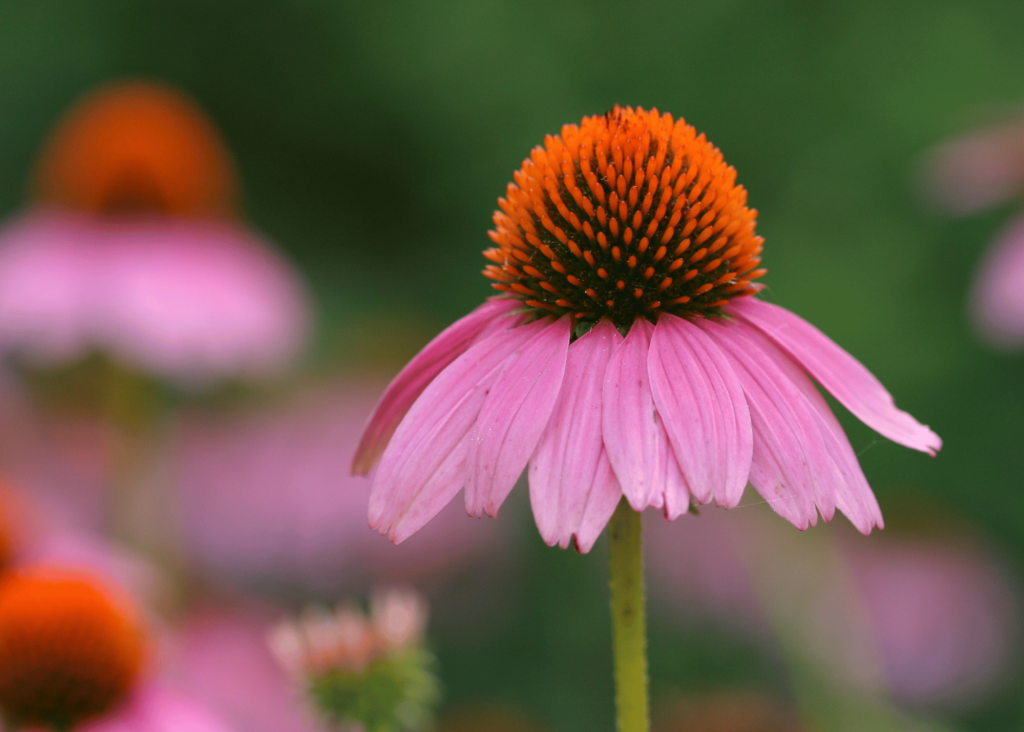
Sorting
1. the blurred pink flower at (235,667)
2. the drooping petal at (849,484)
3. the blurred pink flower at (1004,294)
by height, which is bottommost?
the blurred pink flower at (235,667)

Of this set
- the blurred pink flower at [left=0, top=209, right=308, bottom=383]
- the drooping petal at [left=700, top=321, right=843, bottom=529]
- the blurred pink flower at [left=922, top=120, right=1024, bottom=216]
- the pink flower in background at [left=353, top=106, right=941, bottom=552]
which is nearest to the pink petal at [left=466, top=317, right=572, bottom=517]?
the pink flower in background at [left=353, top=106, right=941, bottom=552]

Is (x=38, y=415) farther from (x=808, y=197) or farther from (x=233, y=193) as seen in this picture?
(x=808, y=197)

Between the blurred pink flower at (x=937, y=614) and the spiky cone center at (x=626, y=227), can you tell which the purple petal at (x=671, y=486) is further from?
the blurred pink flower at (x=937, y=614)

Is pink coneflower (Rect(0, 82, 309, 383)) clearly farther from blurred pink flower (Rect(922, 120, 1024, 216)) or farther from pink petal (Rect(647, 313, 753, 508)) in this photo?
blurred pink flower (Rect(922, 120, 1024, 216))

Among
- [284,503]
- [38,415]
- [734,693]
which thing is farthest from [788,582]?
[38,415]

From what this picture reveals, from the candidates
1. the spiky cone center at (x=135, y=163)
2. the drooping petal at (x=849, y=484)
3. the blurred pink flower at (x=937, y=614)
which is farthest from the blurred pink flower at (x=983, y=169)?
the spiky cone center at (x=135, y=163)

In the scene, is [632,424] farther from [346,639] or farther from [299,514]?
[299,514]

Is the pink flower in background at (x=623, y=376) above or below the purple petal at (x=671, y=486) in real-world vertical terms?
above
